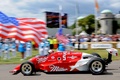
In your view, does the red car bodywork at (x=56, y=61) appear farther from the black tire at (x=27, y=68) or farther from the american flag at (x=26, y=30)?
the american flag at (x=26, y=30)

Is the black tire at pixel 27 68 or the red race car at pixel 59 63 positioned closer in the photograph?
the red race car at pixel 59 63

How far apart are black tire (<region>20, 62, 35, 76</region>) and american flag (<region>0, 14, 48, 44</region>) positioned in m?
14.9

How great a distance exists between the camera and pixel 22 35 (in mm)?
28109

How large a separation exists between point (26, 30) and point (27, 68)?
15.9 m

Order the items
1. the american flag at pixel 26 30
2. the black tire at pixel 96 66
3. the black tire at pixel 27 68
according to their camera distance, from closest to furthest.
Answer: the black tire at pixel 96 66, the black tire at pixel 27 68, the american flag at pixel 26 30

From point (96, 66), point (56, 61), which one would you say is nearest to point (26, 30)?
point (56, 61)

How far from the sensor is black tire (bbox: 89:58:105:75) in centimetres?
1180

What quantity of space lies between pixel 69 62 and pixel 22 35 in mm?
16474

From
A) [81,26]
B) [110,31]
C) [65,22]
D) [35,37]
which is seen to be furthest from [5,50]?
[81,26]

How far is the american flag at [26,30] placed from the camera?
27.6 metres

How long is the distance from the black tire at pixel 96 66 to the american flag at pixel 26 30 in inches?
620

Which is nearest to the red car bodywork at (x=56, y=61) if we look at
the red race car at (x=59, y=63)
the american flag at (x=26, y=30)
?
the red race car at (x=59, y=63)

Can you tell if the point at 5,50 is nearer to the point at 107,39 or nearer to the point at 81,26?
the point at 107,39

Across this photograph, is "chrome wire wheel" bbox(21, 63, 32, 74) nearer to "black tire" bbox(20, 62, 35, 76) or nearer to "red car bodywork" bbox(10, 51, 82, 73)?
"black tire" bbox(20, 62, 35, 76)
